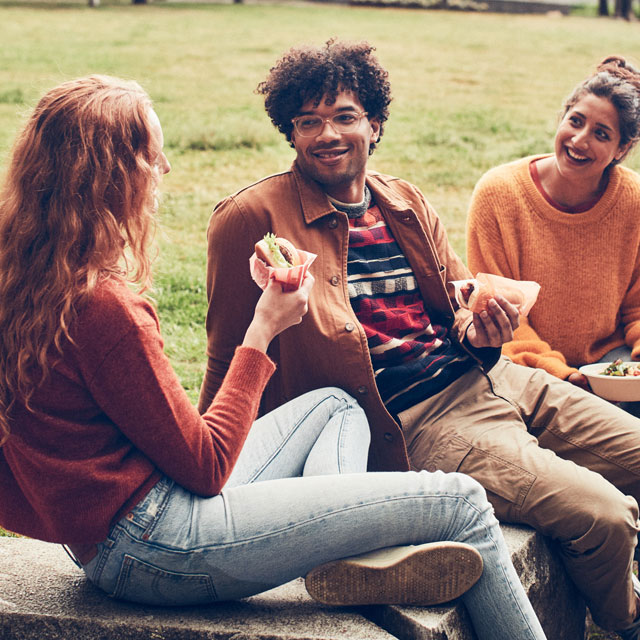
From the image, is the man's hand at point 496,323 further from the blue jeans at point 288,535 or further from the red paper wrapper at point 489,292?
the blue jeans at point 288,535

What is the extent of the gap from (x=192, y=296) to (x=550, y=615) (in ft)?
10.5

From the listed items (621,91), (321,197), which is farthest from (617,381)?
(321,197)

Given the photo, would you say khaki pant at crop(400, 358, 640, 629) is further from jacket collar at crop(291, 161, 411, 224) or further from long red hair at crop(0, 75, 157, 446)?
long red hair at crop(0, 75, 157, 446)

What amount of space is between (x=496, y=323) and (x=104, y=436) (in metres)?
1.53

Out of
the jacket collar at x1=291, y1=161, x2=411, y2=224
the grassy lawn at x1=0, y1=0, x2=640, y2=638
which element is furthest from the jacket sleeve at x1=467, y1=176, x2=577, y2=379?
the grassy lawn at x1=0, y1=0, x2=640, y2=638

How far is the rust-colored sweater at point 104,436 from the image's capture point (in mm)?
2080

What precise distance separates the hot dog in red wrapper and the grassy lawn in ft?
1.38

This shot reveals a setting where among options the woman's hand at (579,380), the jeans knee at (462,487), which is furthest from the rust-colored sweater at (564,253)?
the jeans knee at (462,487)

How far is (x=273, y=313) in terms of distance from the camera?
250 centimetres

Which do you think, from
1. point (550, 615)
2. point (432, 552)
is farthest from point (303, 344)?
point (550, 615)

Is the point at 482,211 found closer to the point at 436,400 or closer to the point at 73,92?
the point at 436,400

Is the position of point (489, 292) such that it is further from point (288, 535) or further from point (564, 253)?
point (288, 535)

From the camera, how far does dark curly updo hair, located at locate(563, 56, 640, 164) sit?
12.3 ft

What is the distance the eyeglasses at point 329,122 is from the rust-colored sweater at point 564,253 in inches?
35.9
